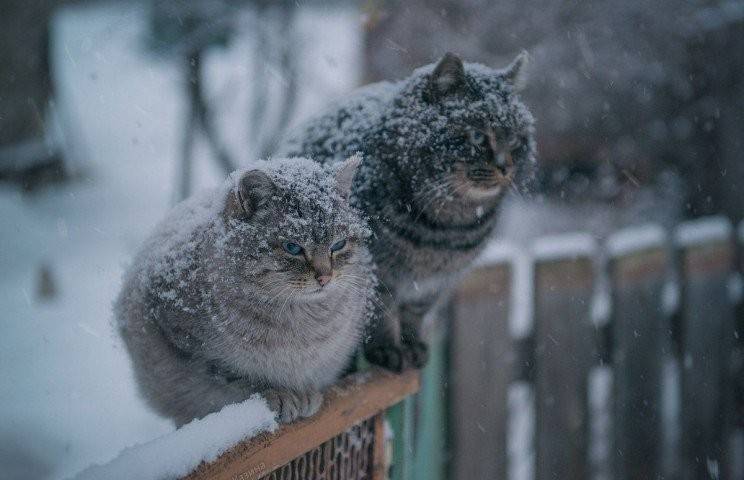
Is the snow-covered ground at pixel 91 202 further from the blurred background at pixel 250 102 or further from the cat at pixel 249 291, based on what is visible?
the cat at pixel 249 291

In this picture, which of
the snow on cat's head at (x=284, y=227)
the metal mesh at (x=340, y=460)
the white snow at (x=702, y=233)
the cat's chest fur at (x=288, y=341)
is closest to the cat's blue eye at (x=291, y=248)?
the snow on cat's head at (x=284, y=227)

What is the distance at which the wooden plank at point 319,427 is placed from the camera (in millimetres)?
914

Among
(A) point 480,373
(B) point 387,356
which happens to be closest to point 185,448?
(B) point 387,356

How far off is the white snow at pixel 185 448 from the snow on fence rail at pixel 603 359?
119 centimetres

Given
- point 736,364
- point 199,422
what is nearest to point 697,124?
point 736,364

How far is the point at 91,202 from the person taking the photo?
11.2 feet

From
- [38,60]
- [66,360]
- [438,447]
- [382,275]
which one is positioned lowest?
[438,447]

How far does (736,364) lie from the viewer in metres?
2.79

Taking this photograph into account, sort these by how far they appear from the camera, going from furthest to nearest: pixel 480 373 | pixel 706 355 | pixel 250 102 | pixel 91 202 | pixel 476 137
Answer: pixel 91 202 → pixel 250 102 → pixel 706 355 → pixel 480 373 → pixel 476 137

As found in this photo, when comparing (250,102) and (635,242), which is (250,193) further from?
(250,102)

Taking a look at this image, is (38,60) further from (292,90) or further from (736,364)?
(736,364)

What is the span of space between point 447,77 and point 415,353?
70 cm

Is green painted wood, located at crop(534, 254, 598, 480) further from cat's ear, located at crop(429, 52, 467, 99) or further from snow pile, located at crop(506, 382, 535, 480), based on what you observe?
cat's ear, located at crop(429, 52, 467, 99)

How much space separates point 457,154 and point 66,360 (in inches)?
61.7
